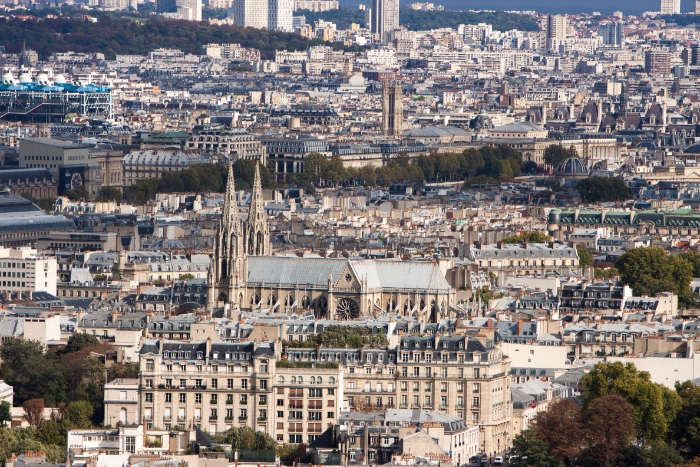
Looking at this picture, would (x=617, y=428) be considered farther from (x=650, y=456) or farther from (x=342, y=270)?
(x=342, y=270)

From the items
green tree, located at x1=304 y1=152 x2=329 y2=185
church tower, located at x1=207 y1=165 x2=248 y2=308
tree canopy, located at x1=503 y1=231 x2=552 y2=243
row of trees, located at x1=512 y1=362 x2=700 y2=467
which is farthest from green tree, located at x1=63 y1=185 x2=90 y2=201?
row of trees, located at x1=512 y1=362 x2=700 y2=467

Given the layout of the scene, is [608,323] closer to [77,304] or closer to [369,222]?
[77,304]

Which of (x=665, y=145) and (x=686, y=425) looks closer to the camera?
(x=686, y=425)

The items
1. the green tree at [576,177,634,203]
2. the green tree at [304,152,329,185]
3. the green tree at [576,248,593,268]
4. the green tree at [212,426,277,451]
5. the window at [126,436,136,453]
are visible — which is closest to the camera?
the window at [126,436,136,453]

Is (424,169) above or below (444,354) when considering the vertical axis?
below

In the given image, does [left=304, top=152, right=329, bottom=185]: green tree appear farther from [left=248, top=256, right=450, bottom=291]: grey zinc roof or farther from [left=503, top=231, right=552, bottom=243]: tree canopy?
[left=248, top=256, right=450, bottom=291]: grey zinc roof

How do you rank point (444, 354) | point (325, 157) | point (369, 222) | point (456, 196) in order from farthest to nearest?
point (325, 157), point (456, 196), point (369, 222), point (444, 354)

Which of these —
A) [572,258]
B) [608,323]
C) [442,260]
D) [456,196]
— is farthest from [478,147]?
[608,323]

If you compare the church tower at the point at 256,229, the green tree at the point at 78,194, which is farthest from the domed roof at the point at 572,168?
the church tower at the point at 256,229
